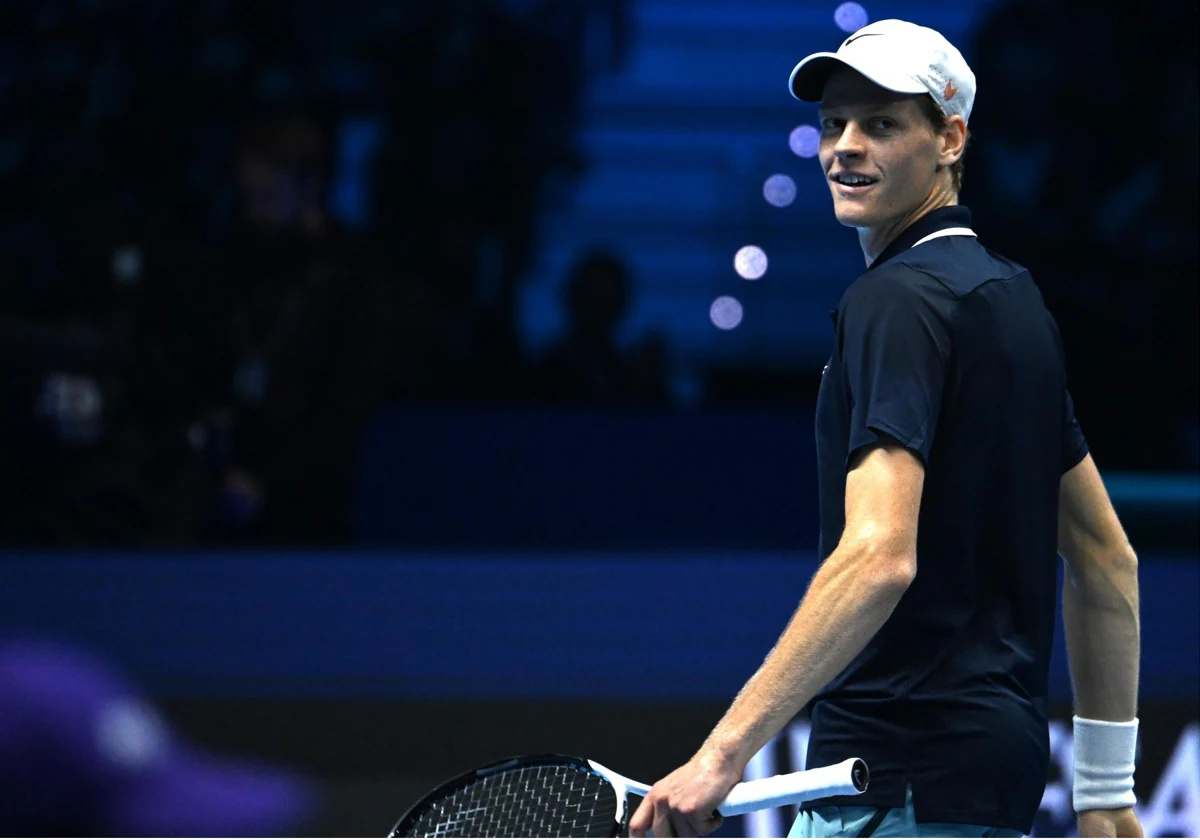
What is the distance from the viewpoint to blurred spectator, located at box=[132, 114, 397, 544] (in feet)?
14.5

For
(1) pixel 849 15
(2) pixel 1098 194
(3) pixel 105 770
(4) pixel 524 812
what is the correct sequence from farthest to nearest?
(2) pixel 1098 194 → (1) pixel 849 15 → (3) pixel 105 770 → (4) pixel 524 812

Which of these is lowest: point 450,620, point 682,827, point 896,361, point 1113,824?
point 450,620

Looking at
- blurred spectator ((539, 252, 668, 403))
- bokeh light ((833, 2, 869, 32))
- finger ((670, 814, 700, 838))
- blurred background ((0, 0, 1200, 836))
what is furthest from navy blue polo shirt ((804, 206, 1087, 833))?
bokeh light ((833, 2, 869, 32))

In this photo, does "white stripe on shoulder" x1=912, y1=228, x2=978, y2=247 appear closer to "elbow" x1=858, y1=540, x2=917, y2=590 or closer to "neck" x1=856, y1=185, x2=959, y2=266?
"neck" x1=856, y1=185, x2=959, y2=266

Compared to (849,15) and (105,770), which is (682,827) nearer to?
(105,770)

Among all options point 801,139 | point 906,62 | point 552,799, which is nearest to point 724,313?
point 801,139

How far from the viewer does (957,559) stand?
5.56 feet

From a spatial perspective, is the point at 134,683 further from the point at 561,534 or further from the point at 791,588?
the point at 791,588

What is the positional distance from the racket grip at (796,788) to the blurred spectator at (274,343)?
2.87 meters

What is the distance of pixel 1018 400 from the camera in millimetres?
1722

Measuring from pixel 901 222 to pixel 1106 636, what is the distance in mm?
535

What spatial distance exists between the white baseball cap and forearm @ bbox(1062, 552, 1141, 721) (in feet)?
1.81

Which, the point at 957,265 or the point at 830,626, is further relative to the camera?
the point at 957,265

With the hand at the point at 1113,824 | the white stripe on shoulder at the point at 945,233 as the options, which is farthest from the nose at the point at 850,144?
the hand at the point at 1113,824
